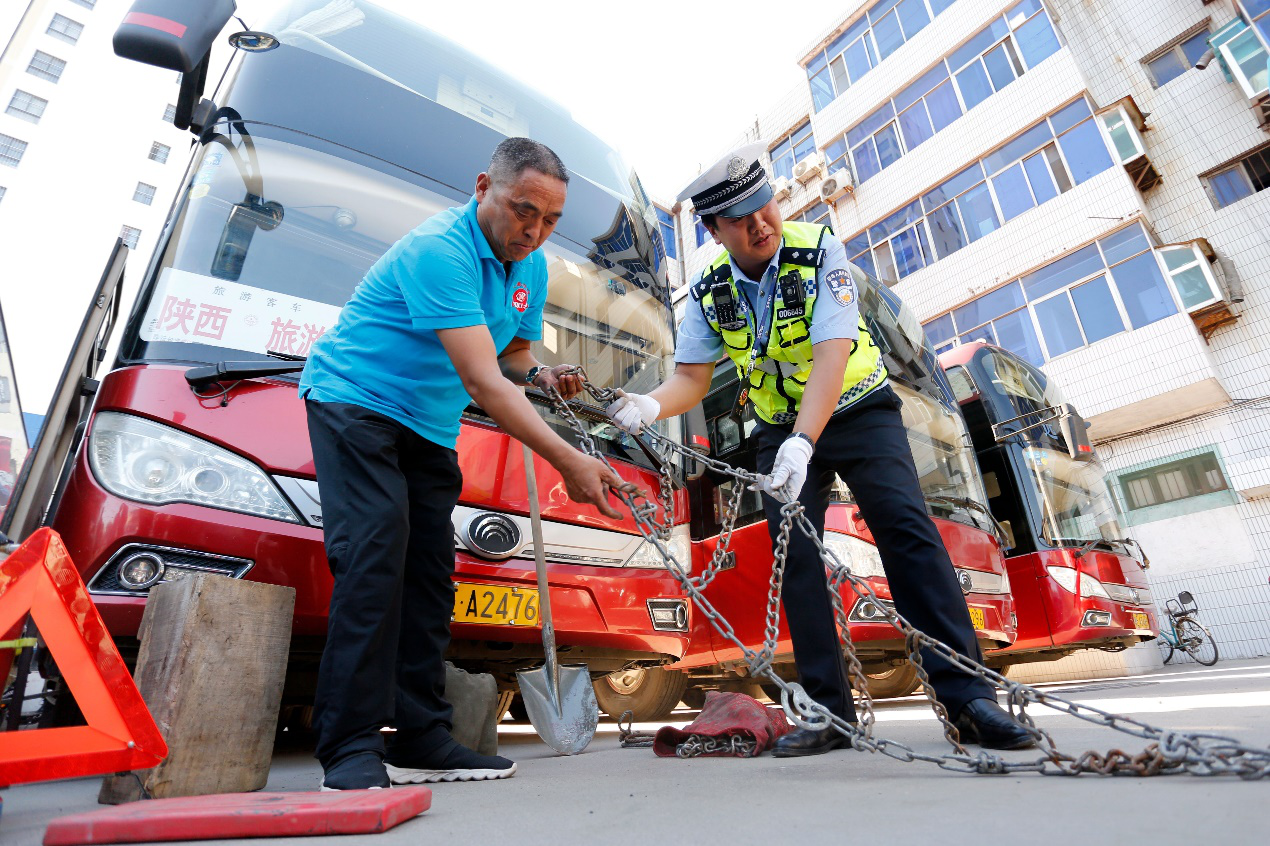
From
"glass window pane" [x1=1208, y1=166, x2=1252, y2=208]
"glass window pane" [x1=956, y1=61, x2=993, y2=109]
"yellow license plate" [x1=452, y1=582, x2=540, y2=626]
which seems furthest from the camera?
"glass window pane" [x1=956, y1=61, x2=993, y2=109]

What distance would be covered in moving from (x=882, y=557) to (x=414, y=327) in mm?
1610

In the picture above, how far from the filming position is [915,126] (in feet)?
53.3

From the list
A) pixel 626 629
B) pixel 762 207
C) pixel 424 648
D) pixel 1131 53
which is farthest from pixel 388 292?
pixel 1131 53

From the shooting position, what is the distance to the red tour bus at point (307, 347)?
210 cm

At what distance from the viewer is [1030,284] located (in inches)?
521

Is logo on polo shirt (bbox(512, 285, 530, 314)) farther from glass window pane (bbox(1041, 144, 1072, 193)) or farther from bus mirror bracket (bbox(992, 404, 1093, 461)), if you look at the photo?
glass window pane (bbox(1041, 144, 1072, 193))

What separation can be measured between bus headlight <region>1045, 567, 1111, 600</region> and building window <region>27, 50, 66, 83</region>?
34.6 m

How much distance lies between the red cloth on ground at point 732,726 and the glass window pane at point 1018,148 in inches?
587

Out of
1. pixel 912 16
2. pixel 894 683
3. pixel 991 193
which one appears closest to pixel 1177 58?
pixel 991 193

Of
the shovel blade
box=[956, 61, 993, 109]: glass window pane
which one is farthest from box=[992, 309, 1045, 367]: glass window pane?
the shovel blade

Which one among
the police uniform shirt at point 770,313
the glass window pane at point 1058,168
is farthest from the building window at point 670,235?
the police uniform shirt at point 770,313

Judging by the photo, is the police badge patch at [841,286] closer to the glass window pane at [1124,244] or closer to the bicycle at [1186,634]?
the bicycle at [1186,634]

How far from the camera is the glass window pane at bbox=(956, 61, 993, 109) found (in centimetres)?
1480

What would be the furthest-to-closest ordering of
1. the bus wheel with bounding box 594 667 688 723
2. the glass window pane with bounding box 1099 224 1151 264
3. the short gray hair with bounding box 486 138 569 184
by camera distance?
the glass window pane with bounding box 1099 224 1151 264 → the bus wheel with bounding box 594 667 688 723 → the short gray hair with bounding box 486 138 569 184
